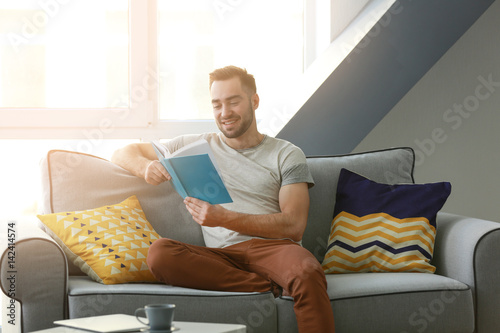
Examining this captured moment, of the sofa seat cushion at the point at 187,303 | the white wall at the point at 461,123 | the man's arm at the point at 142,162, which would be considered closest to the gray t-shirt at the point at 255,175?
the man's arm at the point at 142,162

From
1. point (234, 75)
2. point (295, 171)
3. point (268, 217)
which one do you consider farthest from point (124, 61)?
point (268, 217)

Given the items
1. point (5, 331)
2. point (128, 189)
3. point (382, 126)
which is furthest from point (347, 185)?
point (5, 331)

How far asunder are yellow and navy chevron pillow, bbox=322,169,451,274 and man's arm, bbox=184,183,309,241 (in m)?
0.20

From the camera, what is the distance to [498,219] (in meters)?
3.57

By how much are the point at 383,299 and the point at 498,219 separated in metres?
1.92

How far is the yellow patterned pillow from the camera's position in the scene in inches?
80.7

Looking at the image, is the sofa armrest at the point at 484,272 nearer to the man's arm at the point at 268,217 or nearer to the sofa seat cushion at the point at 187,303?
the man's arm at the point at 268,217

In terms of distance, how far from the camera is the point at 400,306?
6.46ft

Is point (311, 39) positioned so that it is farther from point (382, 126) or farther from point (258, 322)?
point (258, 322)

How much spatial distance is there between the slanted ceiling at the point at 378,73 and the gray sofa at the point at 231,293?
70cm

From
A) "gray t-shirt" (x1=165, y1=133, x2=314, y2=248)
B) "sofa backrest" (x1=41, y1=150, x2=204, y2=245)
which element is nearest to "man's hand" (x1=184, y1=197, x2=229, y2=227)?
"gray t-shirt" (x1=165, y1=133, x2=314, y2=248)

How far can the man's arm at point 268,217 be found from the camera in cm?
215

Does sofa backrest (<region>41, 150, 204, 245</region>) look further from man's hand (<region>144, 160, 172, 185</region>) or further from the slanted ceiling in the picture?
the slanted ceiling

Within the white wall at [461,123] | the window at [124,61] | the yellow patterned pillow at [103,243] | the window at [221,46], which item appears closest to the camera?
the yellow patterned pillow at [103,243]
